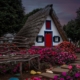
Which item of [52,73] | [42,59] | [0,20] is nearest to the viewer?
[52,73]

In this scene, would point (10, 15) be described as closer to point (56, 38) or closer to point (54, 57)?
point (56, 38)

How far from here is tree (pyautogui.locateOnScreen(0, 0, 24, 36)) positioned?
83.9 ft

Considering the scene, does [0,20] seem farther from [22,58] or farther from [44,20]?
[22,58]

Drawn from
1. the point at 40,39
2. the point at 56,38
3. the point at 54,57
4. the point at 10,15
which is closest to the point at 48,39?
the point at 56,38

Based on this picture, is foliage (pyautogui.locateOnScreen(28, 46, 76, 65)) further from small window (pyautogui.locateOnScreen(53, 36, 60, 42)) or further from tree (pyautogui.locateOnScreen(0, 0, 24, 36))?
tree (pyautogui.locateOnScreen(0, 0, 24, 36))

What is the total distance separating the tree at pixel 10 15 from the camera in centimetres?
2558

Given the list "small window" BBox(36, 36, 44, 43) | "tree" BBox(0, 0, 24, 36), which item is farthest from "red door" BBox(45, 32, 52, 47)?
"tree" BBox(0, 0, 24, 36)

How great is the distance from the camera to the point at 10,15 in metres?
→ 26.0

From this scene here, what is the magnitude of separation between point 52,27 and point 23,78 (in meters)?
18.0

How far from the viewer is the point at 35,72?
395 inches

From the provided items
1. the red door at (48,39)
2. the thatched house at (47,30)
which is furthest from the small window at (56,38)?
the red door at (48,39)

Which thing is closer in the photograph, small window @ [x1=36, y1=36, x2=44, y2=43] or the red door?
small window @ [x1=36, y1=36, x2=44, y2=43]

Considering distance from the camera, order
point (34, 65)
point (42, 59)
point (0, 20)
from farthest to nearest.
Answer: point (0, 20) → point (42, 59) → point (34, 65)

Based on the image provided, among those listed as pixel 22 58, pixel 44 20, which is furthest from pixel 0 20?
pixel 22 58
